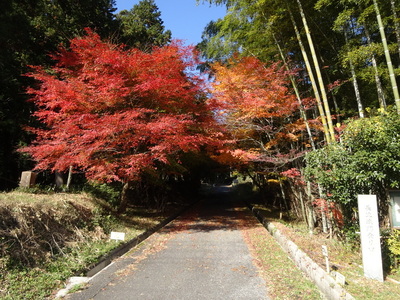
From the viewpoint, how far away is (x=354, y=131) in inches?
212

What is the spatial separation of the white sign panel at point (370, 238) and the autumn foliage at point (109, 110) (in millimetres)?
4728

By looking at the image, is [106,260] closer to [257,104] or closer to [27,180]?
[27,180]

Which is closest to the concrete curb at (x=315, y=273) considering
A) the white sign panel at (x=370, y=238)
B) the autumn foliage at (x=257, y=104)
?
the white sign panel at (x=370, y=238)

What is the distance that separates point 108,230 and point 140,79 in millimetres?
4601

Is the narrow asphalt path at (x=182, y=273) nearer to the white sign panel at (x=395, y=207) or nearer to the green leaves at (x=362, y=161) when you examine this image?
the green leaves at (x=362, y=161)

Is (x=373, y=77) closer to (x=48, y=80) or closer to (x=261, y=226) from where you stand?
(x=261, y=226)

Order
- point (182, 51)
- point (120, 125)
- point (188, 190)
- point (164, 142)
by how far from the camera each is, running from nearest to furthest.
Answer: point (120, 125) < point (164, 142) < point (182, 51) < point (188, 190)

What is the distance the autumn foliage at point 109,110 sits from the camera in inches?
284

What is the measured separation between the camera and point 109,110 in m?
8.30

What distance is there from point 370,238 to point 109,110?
24.6 ft

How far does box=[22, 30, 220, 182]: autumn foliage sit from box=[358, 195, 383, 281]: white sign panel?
4728 mm

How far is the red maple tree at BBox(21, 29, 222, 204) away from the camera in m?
7.21

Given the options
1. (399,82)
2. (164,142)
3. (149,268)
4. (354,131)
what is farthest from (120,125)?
(399,82)

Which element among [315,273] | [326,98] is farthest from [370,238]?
[326,98]
